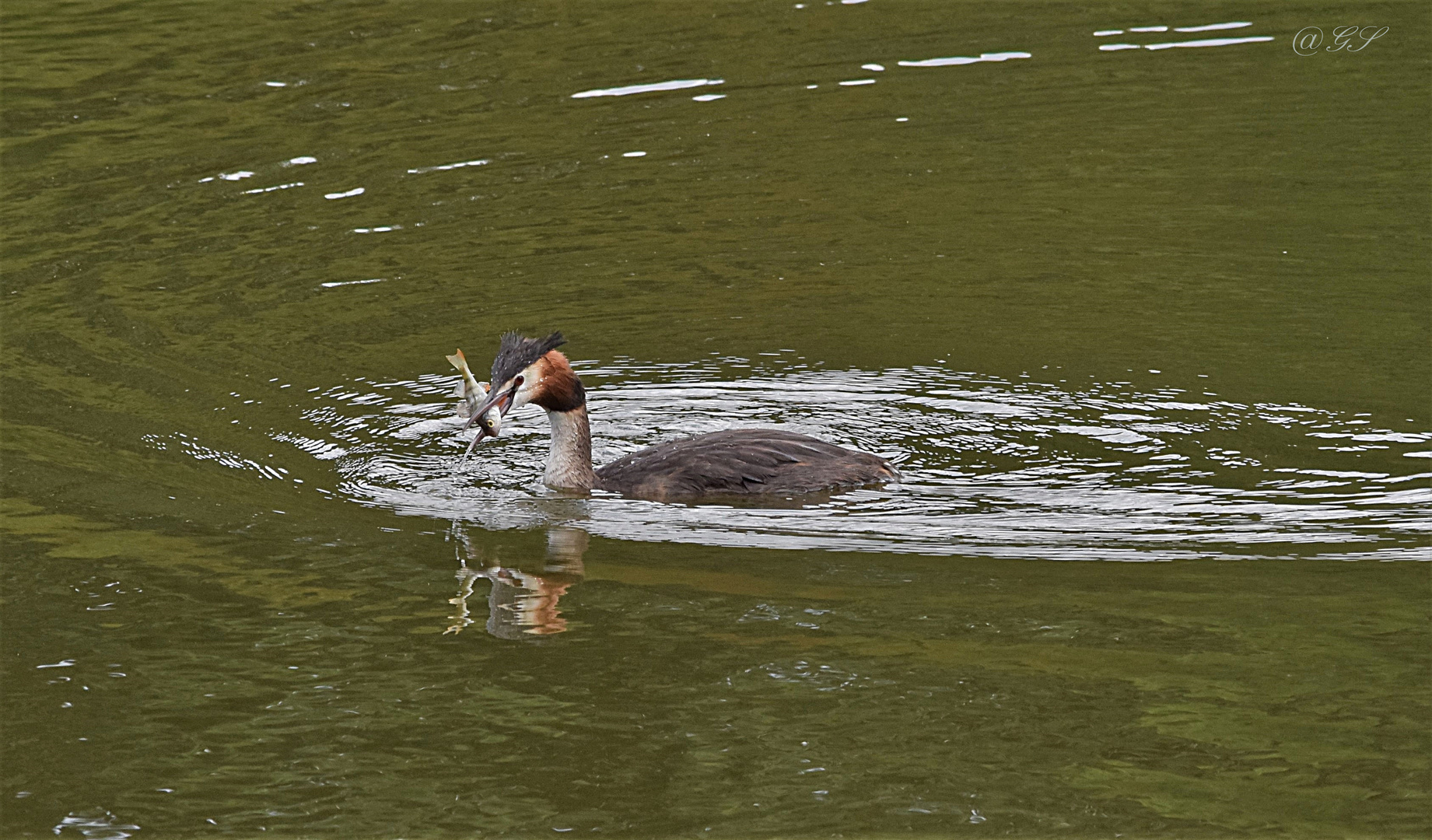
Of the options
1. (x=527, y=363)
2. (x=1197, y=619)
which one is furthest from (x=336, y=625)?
(x=1197, y=619)

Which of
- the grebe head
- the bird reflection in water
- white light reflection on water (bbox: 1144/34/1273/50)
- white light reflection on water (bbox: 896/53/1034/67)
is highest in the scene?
white light reflection on water (bbox: 1144/34/1273/50)

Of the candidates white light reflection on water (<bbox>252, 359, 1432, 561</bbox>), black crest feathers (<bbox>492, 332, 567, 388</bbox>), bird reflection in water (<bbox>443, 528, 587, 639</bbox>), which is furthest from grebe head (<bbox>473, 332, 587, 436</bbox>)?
bird reflection in water (<bbox>443, 528, 587, 639</bbox>)

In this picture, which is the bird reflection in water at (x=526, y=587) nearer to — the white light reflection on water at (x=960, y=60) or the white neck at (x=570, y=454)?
the white neck at (x=570, y=454)

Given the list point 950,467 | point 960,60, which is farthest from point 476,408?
point 960,60

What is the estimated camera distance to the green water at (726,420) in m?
7.00

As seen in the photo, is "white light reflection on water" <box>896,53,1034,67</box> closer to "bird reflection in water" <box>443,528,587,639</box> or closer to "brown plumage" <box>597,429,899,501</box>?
"brown plumage" <box>597,429,899,501</box>

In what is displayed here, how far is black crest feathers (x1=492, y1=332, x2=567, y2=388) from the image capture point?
10.4 meters

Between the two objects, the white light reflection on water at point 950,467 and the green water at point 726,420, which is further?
the white light reflection on water at point 950,467

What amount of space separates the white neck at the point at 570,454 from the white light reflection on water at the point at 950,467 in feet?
0.55

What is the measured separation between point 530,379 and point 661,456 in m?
0.89

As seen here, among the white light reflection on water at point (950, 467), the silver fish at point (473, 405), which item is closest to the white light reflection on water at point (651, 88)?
the white light reflection on water at point (950, 467)

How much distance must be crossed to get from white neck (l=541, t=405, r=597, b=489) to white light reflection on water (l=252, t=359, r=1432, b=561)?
167 millimetres

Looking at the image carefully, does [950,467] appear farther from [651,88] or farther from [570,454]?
[651,88]

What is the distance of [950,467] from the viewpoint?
34.6ft
